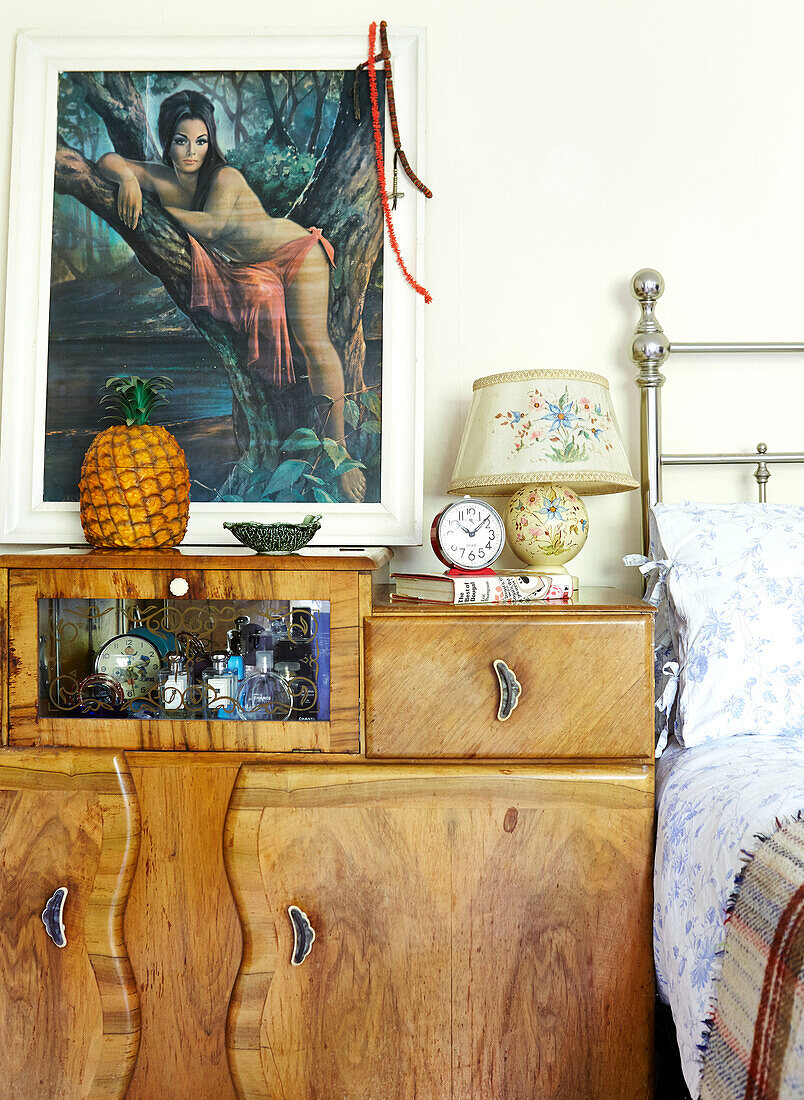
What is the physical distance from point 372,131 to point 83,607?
110cm

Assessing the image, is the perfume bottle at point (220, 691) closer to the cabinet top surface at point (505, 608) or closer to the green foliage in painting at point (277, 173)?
the cabinet top surface at point (505, 608)

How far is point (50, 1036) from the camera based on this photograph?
121 cm

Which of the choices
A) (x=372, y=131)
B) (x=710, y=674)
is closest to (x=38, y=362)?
(x=372, y=131)

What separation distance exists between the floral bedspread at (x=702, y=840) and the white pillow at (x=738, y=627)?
4 cm

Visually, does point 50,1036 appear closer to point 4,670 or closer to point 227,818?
point 227,818

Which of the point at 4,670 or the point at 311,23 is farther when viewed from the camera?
the point at 311,23

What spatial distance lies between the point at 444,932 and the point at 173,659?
57 centimetres

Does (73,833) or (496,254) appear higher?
(496,254)

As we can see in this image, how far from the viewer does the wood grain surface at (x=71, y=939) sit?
47.3 inches

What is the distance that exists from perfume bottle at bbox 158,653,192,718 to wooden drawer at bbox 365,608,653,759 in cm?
29

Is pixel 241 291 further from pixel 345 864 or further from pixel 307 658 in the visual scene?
pixel 345 864

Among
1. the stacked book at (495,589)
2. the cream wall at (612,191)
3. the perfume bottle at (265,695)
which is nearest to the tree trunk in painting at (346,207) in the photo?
the cream wall at (612,191)

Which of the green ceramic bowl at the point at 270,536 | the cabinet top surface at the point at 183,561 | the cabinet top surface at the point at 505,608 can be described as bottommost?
the cabinet top surface at the point at 505,608

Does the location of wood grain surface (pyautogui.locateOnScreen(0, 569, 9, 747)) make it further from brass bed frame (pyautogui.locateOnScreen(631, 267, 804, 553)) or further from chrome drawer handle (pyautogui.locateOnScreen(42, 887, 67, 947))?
brass bed frame (pyautogui.locateOnScreen(631, 267, 804, 553))
